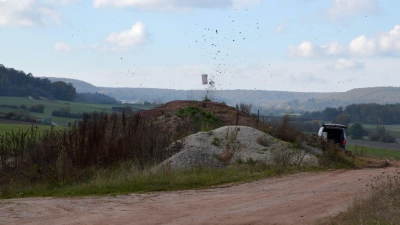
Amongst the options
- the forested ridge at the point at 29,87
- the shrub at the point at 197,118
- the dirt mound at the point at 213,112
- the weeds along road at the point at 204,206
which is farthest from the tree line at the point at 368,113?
the weeds along road at the point at 204,206

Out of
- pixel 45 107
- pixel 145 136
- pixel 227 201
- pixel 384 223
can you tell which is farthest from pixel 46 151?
pixel 45 107

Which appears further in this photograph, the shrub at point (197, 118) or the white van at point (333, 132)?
the white van at point (333, 132)

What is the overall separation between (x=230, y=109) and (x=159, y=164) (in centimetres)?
1699

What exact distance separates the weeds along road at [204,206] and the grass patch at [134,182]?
2.99ft

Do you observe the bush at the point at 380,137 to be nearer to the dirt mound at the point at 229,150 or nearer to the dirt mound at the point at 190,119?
the dirt mound at the point at 190,119

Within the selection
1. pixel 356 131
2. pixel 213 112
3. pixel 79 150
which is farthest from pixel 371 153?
pixel 356 131

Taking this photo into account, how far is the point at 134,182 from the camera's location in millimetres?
17109

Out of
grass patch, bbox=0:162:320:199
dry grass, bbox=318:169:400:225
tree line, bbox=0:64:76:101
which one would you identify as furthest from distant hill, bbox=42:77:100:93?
dry grass, bbox=318:169:400:225

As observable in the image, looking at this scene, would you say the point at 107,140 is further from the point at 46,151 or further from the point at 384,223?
the point at 384,223

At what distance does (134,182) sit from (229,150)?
7.19 metres

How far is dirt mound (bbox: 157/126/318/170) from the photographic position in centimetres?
2126

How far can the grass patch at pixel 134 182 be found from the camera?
653 inches

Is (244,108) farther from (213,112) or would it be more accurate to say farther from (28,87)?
(28,87)

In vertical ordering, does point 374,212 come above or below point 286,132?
below
